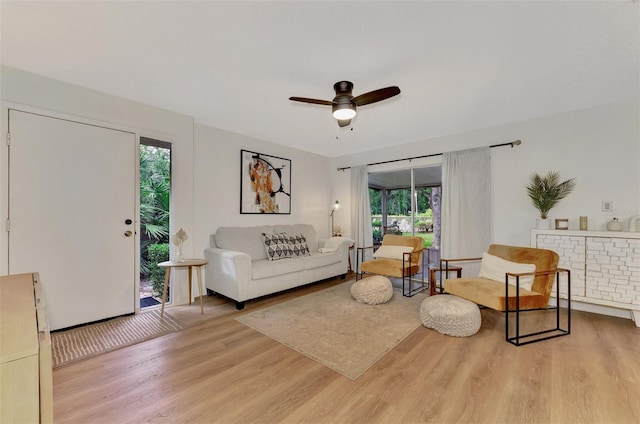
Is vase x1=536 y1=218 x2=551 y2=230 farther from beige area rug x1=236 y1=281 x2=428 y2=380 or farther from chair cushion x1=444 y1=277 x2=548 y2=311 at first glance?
beige area rug x1=236 y1=281 x2=428 y2=380

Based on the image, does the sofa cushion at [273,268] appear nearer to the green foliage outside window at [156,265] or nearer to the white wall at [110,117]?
the white wall at [110,117]

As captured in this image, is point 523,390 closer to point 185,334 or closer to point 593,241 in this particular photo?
point 593,241

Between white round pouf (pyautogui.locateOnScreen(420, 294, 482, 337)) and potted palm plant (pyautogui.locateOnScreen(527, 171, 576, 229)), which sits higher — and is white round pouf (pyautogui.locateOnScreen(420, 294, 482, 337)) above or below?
below

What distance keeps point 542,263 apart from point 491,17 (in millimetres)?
2293

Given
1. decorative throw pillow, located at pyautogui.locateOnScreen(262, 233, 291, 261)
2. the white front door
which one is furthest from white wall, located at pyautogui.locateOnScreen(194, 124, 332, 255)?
the white front door

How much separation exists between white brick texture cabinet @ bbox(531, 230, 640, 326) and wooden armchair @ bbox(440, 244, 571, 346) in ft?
1.86

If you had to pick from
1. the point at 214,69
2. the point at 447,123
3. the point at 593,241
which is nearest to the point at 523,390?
the point at 593,241

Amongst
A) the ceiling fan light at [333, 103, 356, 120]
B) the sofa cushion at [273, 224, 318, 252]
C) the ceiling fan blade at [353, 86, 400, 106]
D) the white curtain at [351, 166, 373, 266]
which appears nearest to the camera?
the ceiling fan blade at [353, 86, 400, 106]

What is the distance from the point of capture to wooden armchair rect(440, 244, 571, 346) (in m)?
2.45

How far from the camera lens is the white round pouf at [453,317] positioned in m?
2.52

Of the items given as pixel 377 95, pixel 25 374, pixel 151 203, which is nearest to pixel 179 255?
pixel 151 203

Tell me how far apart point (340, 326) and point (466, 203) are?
2.61 m

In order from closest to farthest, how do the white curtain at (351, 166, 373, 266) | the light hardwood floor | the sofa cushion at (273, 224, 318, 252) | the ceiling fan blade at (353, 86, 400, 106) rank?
1. the light hardwood floor
2. the ceiling fan blade at (353, 86, 400, 106)
3. the sofa cushion at (273, 224, 318, 252)
4. the white curtain at (351, 166, 373, 266)

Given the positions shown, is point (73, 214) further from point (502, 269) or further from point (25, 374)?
point (502, 269)
